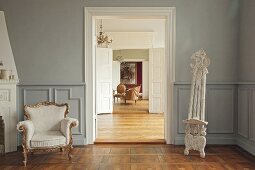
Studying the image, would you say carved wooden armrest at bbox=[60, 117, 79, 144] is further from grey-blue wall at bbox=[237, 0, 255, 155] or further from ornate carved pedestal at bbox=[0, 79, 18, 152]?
grey-blue wall at bbox=[237, 0, 255, 155]

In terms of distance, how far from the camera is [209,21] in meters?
5.30

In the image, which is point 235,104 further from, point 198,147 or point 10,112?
point 10,112

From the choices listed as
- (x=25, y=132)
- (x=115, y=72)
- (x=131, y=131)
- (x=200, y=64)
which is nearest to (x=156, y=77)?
(x=131, y=131)

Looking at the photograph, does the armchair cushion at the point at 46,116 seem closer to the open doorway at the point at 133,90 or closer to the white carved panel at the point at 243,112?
the open doorway at the point at 133,90

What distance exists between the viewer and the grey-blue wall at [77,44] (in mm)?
5277

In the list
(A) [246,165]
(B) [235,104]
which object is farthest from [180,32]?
(A) [246,165]

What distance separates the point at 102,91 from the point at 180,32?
Answer: 5.12 metres

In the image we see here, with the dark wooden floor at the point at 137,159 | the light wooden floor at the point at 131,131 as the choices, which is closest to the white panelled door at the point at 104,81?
the light wooden floor at the point at 131,131

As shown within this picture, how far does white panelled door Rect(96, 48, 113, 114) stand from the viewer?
9861 millimetres

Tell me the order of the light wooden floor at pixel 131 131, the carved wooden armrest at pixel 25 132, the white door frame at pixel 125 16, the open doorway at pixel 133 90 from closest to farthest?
1. the carved wooden armrest at pixel 25 132
2. the white door frame at pixel 125 16
3. the light wooden floor at pixel 131 131
4. the open doorway at pixel 133 90

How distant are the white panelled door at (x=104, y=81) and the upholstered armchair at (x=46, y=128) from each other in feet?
16.6

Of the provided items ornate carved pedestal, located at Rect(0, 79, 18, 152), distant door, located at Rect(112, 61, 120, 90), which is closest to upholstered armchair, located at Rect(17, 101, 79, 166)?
ornate carved pedestal, located at Rect(0, 79, 18, 152)

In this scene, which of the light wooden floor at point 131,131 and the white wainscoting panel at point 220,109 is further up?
the white wainscoting panel at point 220,109

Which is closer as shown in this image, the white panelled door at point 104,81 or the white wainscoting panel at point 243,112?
the white wainscoting panel at point 243,112
